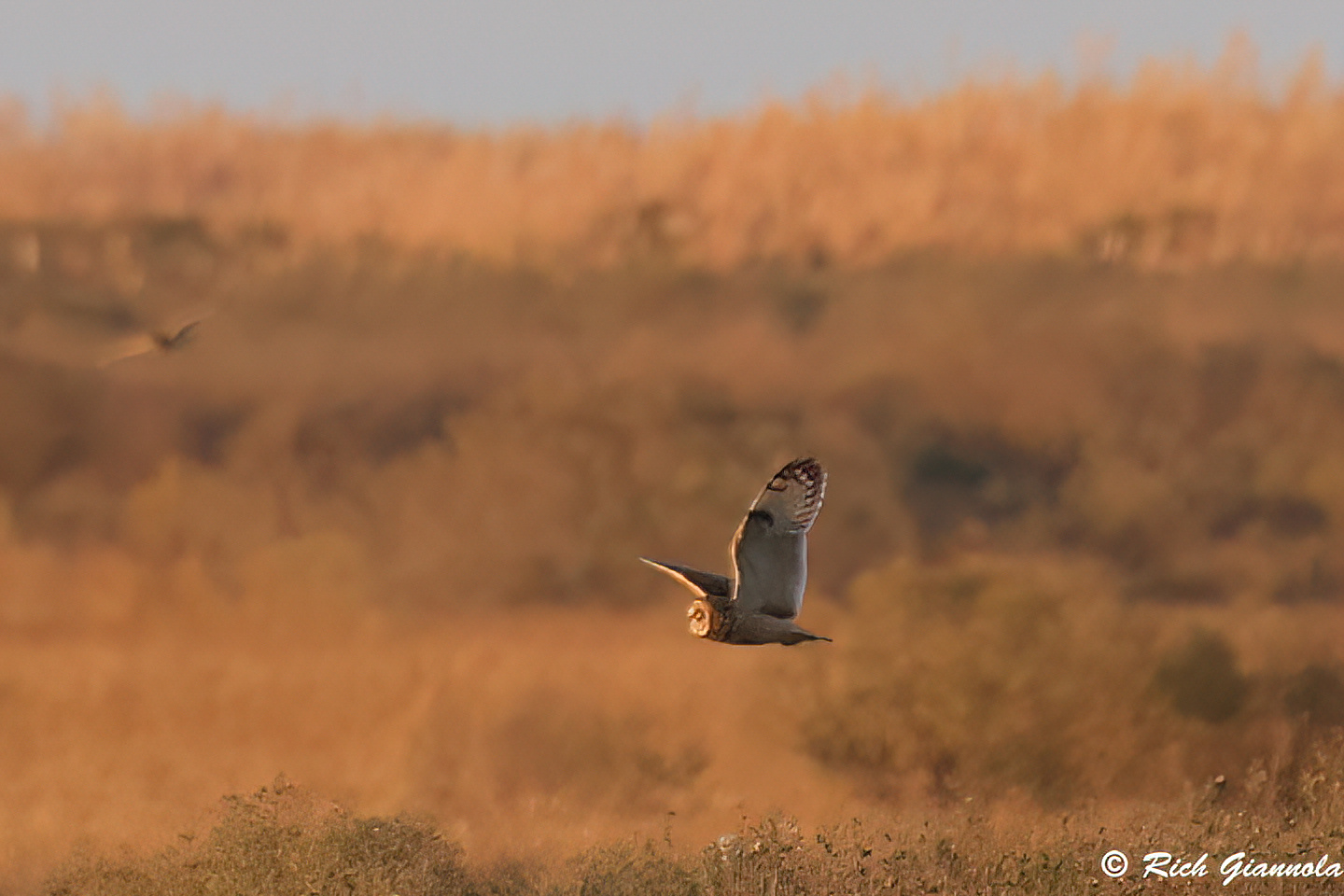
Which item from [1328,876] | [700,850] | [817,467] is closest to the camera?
[817,467]

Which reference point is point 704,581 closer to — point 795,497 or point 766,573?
point 766,573

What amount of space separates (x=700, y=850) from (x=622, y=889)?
64.7 inches

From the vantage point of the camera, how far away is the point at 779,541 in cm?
1728

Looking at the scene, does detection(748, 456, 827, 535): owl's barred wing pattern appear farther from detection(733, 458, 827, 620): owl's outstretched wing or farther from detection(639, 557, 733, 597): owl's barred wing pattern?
detection(639, 557, 733, 597): owl's barred wing pattern

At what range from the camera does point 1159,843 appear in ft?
82.8

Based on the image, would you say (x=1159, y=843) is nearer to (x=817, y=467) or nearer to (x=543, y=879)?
(x=543, y=879)

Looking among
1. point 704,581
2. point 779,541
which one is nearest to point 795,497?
point 779,541

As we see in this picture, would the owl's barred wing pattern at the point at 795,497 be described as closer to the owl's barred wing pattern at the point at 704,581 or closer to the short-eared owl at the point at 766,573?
the short-eared owl at the point at 766,573

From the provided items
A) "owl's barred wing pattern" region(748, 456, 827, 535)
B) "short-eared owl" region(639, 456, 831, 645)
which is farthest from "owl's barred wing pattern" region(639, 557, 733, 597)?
"owl's barred wing pattern" region(748, 456, 827, 535)

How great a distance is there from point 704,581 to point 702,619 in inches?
13.1

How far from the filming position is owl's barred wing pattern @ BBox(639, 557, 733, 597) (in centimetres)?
1742

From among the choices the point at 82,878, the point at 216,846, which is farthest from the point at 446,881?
the point at 82,878

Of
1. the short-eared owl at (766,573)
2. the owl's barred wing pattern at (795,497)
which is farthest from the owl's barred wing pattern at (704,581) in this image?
the owl's barred wing pattern at (795,497)

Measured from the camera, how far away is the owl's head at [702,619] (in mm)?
17594
